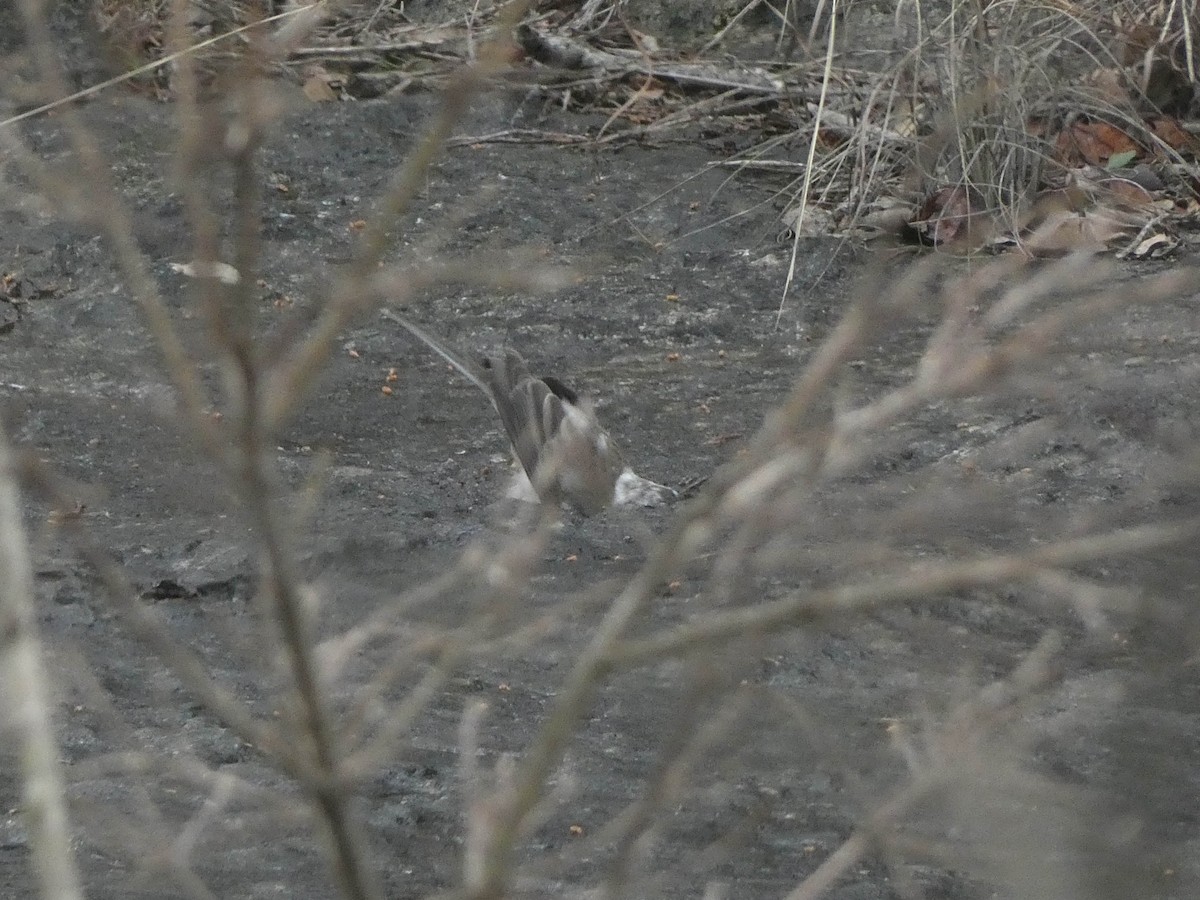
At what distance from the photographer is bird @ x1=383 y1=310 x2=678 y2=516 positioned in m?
5.72

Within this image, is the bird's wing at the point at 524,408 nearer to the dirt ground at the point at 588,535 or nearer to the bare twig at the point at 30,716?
the dirt ground at the point at 588,535

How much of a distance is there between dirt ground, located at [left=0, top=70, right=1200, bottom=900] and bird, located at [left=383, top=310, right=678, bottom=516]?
0.13 meters

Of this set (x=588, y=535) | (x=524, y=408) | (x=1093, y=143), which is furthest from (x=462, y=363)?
(x=1093, y=143)

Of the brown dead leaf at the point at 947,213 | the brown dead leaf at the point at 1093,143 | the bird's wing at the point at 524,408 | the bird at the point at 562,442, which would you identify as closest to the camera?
the bird at the point at 562,442

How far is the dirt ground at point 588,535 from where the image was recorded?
3.19 m

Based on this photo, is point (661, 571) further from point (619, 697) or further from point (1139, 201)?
point (1139, 201)

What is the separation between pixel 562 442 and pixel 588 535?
12.3 inches

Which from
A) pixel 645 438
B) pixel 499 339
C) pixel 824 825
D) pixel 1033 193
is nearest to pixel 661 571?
pixel 824 825

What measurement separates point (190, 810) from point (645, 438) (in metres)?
3.08

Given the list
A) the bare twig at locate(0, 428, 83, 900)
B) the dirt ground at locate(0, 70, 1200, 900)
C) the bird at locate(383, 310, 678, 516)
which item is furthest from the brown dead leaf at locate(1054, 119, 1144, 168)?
the bare twig at locate(0, 428, 83, 900)

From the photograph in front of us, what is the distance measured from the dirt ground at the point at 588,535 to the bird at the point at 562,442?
0.13 m

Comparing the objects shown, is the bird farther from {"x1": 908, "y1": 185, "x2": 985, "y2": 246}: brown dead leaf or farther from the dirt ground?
{"x1": 908, "y1": 185, "x2": 985, "y2": 246}: brown dead leaf

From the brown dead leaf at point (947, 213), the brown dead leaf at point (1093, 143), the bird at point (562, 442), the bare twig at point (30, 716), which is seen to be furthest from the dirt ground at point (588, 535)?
the brown dead leaf at point (1093, 143)

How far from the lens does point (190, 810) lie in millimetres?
3643
